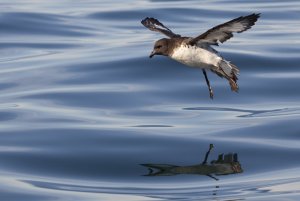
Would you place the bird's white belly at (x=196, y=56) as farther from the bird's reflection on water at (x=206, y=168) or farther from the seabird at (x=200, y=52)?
the bird's reflection on water at (x=206, y=168)

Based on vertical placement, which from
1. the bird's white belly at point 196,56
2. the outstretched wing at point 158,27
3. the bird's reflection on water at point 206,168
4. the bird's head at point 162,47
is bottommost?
the bird's reflection on water at point 206,168

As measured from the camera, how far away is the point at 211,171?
48.9 feet

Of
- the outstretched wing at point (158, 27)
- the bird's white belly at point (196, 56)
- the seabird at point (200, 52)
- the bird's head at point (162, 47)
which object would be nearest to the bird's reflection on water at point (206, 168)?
the seabird at point (200, 52)

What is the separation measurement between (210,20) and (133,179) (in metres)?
16.0

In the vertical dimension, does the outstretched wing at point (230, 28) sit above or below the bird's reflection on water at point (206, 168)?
above

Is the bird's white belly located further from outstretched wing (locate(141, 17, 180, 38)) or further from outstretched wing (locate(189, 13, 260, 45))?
outstretched wing (locate(141, 17, 180, 38))

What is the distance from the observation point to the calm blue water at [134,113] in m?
14.2

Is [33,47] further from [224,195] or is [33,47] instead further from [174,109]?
[224,195]

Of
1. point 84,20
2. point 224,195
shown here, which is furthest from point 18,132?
point 84,20

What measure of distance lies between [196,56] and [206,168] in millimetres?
1730

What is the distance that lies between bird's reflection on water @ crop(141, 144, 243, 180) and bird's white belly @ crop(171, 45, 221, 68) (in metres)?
1.49

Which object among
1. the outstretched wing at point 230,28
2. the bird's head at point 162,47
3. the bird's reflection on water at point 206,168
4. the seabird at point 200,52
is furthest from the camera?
the bird's reflection on water at point 206,168

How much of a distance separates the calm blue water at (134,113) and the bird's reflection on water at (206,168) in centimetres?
12

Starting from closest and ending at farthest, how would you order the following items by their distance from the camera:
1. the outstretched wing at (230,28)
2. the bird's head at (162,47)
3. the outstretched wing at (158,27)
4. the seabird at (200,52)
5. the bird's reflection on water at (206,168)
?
1. the outstretched wing at (230,28)
2. the seabird at (200,52)
3. the bird's head at (162,47)
4. the bird's reflection on water at (206,168)
5. the outstretched wing at (158,27)
